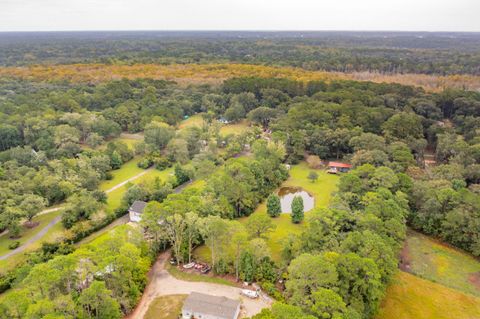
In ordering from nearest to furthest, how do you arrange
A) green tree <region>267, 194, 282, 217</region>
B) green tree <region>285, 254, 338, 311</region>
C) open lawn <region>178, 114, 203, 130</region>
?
green tree <region>285, 254, 338, 311</region> < green tree <region>267, 194, 282, 217</region> < open lawn <region>178, 114, 203, 130</region>

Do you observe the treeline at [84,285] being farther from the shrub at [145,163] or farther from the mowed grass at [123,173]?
the shrub at [145,163]

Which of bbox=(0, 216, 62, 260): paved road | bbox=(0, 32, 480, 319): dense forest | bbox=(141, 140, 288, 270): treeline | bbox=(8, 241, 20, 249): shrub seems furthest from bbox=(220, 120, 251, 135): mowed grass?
bbox=(8, 241, 20, 249): shrub

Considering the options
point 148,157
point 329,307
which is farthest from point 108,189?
point 329,307

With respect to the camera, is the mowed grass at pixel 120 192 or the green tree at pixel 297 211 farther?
the mowed grass at pixel 120 192

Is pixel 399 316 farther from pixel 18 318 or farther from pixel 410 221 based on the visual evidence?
pixel 18 318

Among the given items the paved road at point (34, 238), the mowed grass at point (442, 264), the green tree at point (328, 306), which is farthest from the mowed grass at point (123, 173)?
the mowed grass at point (442, 264)

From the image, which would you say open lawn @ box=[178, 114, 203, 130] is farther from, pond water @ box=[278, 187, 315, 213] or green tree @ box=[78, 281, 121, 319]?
green tree @ box=[78, 281, 121, 319]

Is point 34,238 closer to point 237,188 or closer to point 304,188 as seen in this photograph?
point 237,188
